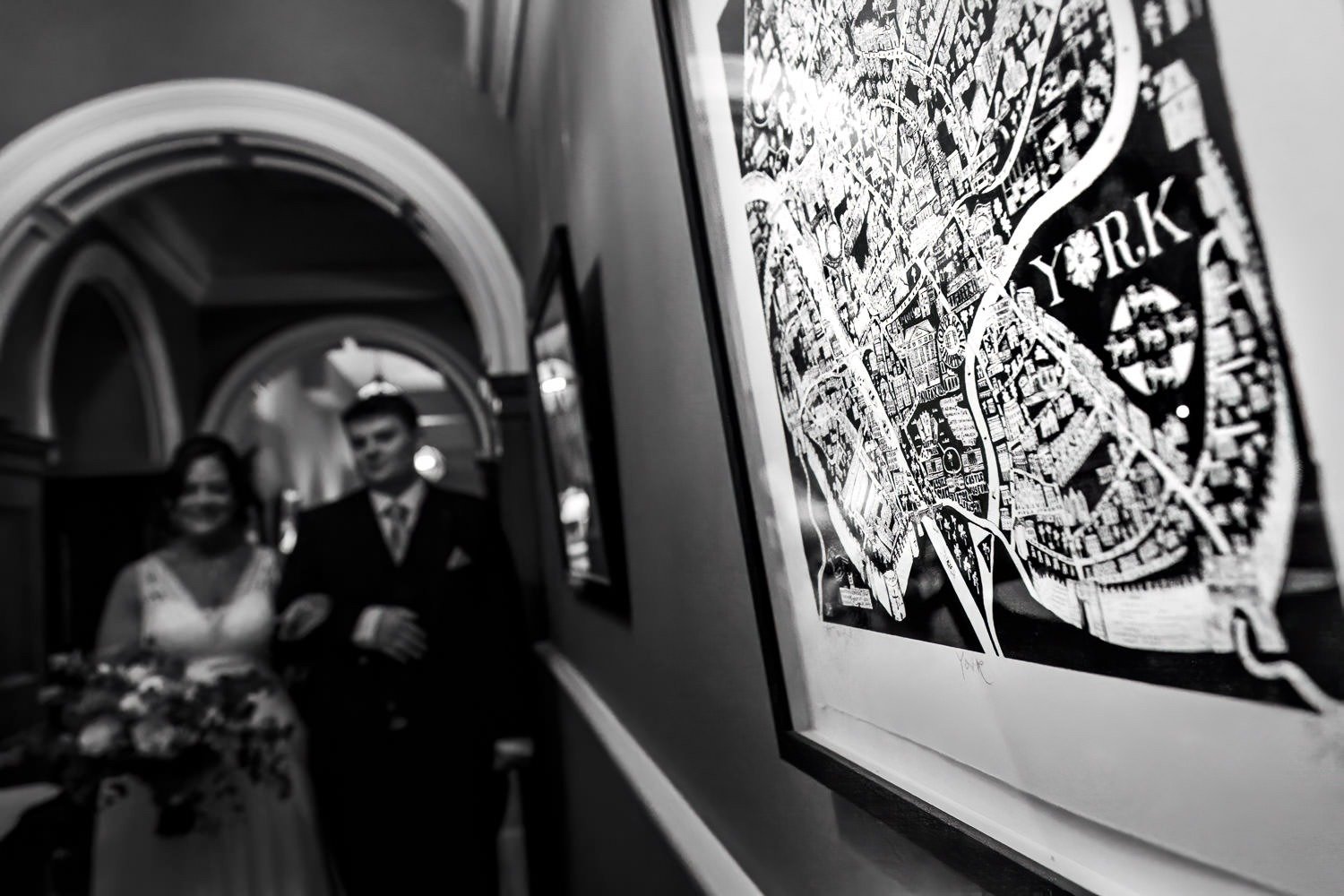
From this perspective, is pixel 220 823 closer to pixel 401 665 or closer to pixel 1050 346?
pixel 401 665

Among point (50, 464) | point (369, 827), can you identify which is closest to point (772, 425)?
point (369, 827)

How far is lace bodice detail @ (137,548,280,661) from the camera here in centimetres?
387

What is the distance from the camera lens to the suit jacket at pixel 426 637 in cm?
384

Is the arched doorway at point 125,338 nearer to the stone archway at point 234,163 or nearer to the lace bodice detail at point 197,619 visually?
the stone archway at point 234,163

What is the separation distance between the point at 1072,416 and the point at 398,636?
138 inches

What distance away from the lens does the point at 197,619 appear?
389 centimetres

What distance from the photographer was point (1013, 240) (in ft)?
2.02

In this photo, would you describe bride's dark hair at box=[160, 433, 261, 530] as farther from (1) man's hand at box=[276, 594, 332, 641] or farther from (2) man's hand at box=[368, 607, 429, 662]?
(2) man's hand at box=[368, 607, 429, 662]

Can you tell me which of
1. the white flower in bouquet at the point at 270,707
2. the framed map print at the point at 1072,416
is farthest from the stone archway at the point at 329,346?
the framed map print at the point at 1072,416

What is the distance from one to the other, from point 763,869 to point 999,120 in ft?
3.82

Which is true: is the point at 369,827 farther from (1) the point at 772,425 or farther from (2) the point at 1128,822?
(2) the point at 1128,822

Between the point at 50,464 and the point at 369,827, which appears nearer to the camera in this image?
the point at 369,827

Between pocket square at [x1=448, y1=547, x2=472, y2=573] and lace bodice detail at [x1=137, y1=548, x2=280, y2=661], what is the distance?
30.6 inches

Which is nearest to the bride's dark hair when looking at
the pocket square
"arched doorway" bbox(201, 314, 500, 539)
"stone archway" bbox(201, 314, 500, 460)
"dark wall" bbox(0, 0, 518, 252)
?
the pocket square
